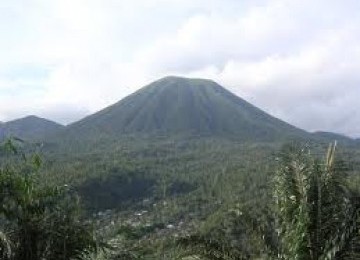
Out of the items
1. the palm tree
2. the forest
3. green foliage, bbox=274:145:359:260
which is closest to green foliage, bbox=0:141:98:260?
the forest

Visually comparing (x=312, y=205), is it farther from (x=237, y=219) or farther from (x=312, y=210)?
(x=237, y=219)

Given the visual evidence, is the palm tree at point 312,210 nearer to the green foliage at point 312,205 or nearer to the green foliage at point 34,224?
the green foliage at point 312,205

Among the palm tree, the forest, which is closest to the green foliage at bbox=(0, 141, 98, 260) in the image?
the forest

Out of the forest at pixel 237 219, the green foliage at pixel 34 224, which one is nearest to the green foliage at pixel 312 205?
the forest at pixel 237 219

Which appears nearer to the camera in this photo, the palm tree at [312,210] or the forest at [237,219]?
the forest at [237,219]

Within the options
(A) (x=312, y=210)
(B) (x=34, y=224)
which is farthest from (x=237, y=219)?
(B) (x=34, y=224)

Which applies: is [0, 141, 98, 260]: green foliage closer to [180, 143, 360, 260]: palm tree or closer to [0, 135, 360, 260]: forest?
[0, 135, 360, 260]: forest

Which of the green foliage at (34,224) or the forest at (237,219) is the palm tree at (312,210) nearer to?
the forest at (237,219)

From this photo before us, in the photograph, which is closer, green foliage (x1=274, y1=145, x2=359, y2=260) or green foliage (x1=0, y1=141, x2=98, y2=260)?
green foliage (x1=0, y1=141, x2=98, y2=260)

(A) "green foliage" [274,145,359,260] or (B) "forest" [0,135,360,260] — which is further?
(A) "green foliage" [274,145,359,260]
